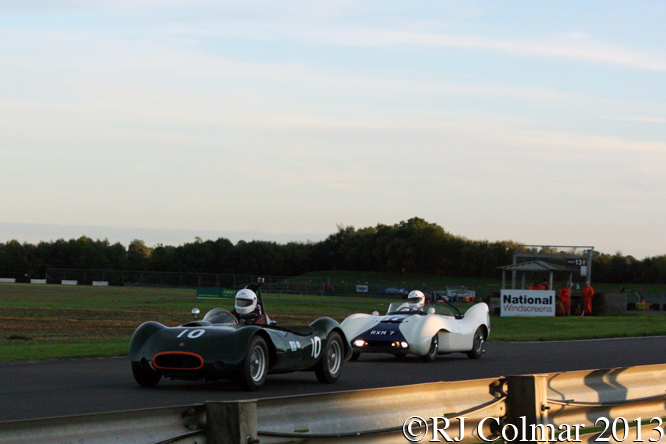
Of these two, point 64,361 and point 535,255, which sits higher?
point 535,255

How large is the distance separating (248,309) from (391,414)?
7.67 meters

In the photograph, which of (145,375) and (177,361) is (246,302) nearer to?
(145,375)

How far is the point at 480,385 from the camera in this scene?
525 cm

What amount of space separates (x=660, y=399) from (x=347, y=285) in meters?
79.2

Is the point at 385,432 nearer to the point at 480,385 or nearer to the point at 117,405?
the point at 480,385

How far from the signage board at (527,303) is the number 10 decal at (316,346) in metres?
28.7

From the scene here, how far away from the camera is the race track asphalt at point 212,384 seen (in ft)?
30.2

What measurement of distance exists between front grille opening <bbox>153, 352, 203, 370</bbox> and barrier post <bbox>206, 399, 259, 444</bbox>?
21.2 feet

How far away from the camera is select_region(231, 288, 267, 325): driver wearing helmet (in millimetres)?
12164

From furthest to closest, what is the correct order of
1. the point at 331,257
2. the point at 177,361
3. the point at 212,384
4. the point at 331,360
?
the point at 331,257 < the point at 331,360 < the point at 212,384 < the point at 177,361

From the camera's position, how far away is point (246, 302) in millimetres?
12227

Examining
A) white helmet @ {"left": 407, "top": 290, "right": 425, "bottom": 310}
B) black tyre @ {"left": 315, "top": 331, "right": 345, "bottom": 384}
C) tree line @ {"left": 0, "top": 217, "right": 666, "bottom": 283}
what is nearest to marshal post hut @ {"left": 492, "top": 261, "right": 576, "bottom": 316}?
white helmet @ {"left": 407, "top": 290, "right": 425, "bottom": 310}

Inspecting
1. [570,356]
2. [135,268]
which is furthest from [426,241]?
[570,356]

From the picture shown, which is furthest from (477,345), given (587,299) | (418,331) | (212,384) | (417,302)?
(587,299)
